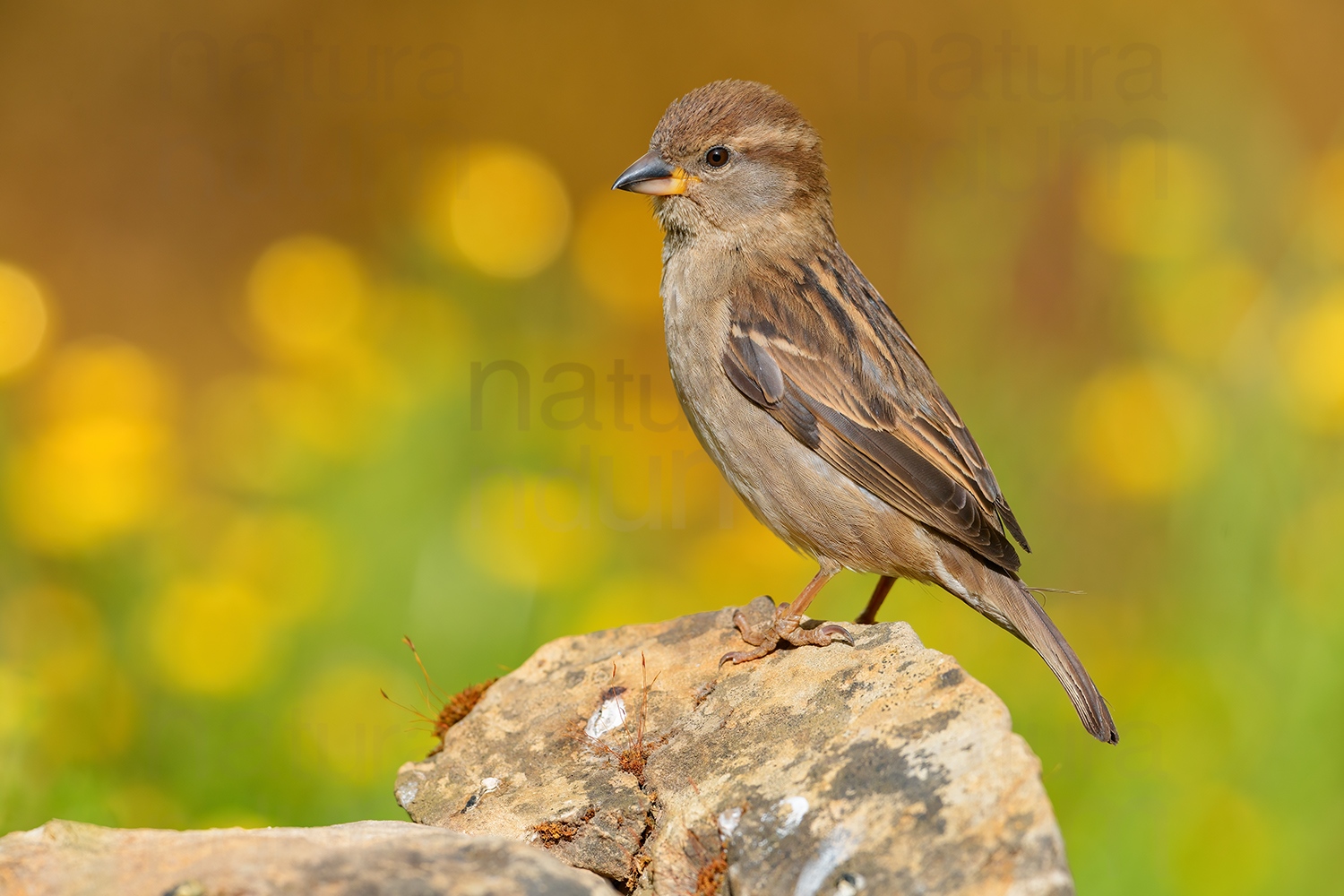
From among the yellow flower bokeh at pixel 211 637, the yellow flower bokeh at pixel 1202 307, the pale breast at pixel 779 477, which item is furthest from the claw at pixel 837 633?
the yellow flower bokeh at pixel 1202 307

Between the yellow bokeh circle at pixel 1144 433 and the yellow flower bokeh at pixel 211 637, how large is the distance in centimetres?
358

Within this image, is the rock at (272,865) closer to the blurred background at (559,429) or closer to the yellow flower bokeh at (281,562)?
the blurred background at (559,429)

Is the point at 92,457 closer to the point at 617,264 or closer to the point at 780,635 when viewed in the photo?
the point at 617,264

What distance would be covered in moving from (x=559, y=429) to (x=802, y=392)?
2.01m

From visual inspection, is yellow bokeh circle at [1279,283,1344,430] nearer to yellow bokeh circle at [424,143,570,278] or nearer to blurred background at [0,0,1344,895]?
blurred background at [0,0,1344,895]

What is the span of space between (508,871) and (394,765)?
229cm

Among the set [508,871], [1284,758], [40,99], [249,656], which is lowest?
[1284,758]

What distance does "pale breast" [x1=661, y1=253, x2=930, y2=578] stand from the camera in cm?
402

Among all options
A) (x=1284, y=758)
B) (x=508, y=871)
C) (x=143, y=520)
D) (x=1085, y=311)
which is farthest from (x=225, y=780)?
(x=1085, y=311)

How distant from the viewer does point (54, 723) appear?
4.07 metres

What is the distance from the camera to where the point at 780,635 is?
3525 mm

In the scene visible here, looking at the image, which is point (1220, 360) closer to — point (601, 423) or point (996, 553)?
point (996, 553)

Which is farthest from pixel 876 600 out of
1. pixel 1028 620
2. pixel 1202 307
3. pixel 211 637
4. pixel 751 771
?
pixel 211 637

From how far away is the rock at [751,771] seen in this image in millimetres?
2387
